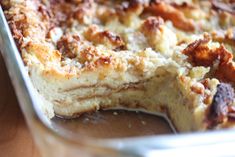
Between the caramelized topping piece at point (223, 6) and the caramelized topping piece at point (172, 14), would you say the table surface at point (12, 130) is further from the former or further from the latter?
the caramelized topping piece at point (223, 6)

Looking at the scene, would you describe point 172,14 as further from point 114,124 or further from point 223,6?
point 114,124

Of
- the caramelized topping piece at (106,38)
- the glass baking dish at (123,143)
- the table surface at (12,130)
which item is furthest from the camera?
the caramelized topping piece at (106,38)

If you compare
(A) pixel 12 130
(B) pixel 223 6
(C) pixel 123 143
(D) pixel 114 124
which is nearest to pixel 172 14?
(B) pixel 223 6

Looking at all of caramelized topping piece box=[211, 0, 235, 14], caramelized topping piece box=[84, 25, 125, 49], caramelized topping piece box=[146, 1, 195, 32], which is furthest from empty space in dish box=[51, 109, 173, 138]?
caramelized topping piece box=[211, 0, 235, 14]

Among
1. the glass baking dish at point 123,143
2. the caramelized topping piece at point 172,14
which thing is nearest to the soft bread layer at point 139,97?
the caramelized topping piece at point 172,14

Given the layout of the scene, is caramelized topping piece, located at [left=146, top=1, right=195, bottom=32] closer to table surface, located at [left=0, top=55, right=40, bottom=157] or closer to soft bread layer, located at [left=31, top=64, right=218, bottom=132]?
soft bread layer, located at [left=31, top=64, right=218, bottom=132]

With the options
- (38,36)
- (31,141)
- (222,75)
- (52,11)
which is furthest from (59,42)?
(222,75)
